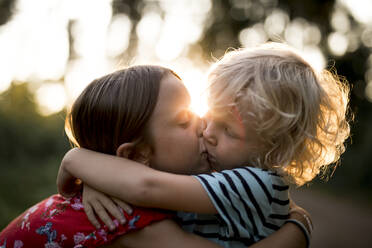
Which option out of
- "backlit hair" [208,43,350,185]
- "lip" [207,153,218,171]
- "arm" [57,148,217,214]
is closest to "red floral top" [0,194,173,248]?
"arm" [57,148,217,214]

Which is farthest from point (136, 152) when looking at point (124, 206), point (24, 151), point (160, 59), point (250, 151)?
point (24, 151)

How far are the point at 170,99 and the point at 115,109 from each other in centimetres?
35

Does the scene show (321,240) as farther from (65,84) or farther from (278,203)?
(65,84)

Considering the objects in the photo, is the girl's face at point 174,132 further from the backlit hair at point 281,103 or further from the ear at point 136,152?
the backlit hair at point 281,103

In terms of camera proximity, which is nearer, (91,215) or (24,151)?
(91,215)

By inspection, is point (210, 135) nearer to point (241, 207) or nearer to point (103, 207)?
point (241, 207)

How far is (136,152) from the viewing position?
7.02 feet

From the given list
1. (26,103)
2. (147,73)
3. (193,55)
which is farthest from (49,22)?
(147,73)

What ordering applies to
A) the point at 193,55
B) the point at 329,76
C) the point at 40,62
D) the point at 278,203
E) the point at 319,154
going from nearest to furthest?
the point at 278,203
the point at 319,154
the point at 329,76
the point at 40,62
the point at 193,55

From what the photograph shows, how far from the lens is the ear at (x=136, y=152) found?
207 centimetres

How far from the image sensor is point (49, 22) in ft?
43.8

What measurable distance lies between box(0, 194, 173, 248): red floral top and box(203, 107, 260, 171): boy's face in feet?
1.81

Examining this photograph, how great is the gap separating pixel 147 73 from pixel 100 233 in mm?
995

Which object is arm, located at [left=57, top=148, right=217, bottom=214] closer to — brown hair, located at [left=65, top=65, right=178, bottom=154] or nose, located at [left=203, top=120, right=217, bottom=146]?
brown hair, located at [left=65, top=65, right=178, bottom=154]
